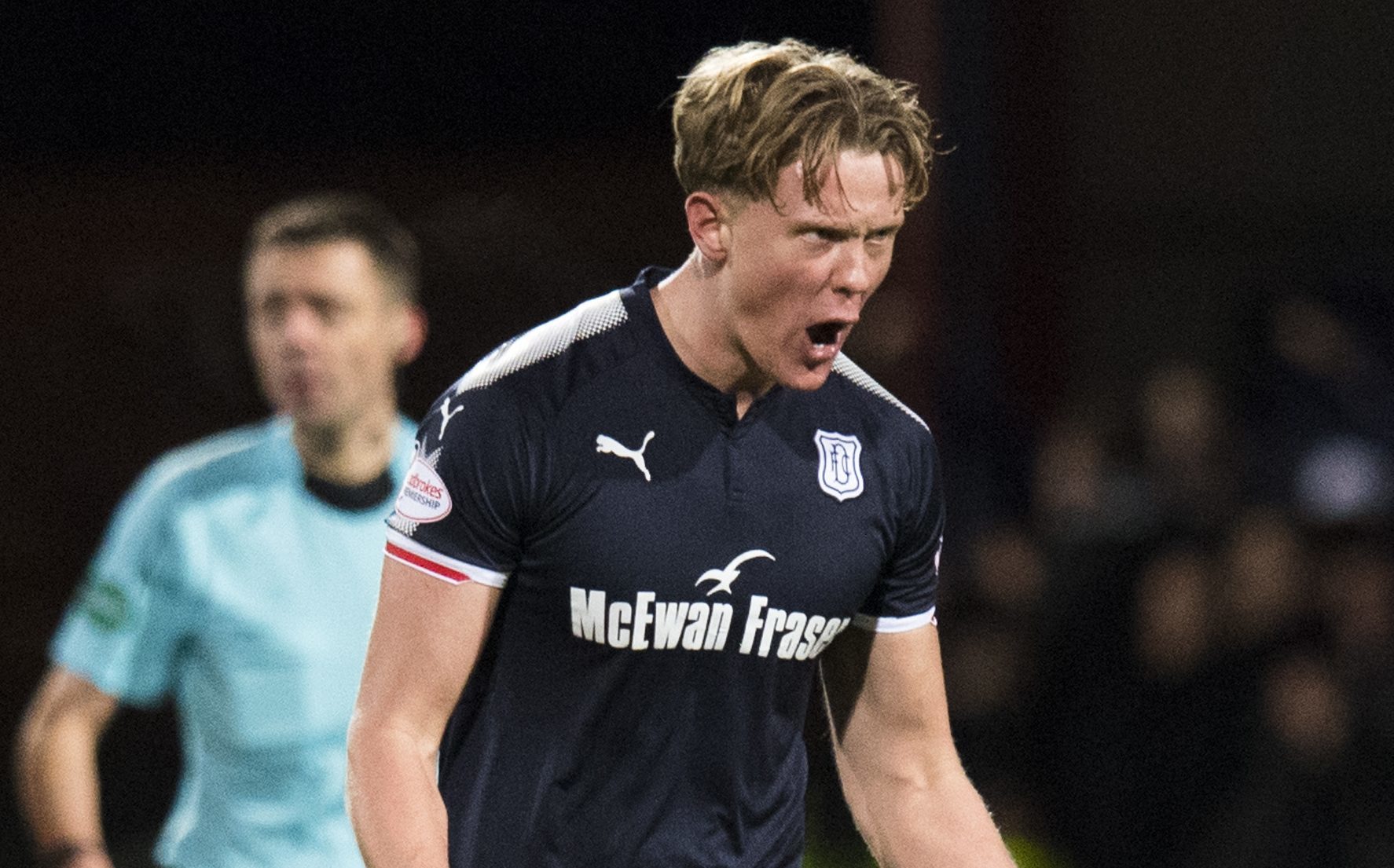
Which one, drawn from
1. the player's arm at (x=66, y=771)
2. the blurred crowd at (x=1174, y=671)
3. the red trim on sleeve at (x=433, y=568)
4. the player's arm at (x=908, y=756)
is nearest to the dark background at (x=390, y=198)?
the blurred crowd at (x=1174, y=671)

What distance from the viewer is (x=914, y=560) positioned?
8.35 feet

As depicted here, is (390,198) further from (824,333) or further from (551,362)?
(824,333)

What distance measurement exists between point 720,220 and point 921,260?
4530mm

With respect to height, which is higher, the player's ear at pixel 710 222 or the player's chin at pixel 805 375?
the player's ear at pixel 710 222

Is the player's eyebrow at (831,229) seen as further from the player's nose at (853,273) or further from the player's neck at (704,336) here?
the player's neck at (704,336)

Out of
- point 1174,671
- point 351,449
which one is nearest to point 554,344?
point 351,449

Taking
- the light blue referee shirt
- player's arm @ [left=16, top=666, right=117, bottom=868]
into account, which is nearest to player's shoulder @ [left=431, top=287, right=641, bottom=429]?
the light blue referee shirt

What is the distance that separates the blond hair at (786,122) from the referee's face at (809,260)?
2 cm

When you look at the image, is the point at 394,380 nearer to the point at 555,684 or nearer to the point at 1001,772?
the point at 555,684

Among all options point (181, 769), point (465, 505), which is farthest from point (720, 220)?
point (181, 769)

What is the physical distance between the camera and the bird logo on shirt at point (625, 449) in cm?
231

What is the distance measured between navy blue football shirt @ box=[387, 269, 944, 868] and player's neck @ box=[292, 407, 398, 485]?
4.05 ft

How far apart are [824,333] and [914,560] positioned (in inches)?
16.8

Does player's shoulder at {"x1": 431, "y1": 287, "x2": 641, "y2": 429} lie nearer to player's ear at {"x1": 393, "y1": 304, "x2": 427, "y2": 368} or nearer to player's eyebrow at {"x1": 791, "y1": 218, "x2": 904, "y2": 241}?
player's eyebrow at {"x1": 791, "y1": 218, "x2": 904, "y2": 241}
